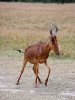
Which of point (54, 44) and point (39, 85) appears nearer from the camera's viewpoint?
point (54, 44)

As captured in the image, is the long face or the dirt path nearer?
the dirt path

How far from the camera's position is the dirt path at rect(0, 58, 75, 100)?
8945 millimetres

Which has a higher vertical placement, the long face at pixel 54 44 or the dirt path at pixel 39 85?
the long face at pixel 54 44

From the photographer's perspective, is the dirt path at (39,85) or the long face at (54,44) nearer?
the dirt path at (39,85)

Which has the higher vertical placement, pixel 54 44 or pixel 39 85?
pixel 54 44

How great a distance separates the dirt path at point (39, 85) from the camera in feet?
29.3

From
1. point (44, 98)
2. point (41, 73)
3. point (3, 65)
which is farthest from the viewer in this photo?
point (3, 65)

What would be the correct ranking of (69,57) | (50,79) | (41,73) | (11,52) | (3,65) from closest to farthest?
1. (50,79)
2. (41,73)
3. (3,65)
4. (69,57)
5. (11,52)

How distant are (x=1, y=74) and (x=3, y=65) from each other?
4.62 ft

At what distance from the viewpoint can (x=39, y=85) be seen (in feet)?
33.3

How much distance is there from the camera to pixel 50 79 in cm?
1080

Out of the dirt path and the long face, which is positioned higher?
the long face

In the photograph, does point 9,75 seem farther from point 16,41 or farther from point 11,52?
point 16,41

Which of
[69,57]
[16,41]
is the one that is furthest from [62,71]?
[16,41]
